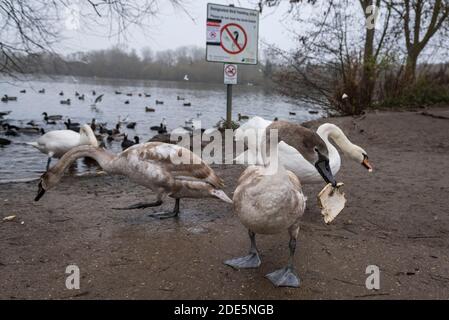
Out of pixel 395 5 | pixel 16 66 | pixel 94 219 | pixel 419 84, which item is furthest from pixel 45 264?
pixel 395 5

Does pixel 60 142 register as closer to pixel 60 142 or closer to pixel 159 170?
pixel 60 142

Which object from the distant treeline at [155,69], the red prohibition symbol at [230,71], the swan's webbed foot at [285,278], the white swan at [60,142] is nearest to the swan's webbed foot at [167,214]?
the swan's webbed foot at [285,278]

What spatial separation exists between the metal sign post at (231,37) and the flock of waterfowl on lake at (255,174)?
2785 mm

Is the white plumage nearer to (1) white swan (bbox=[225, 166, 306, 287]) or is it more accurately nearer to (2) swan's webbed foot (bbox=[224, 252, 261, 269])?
(2) swan's webbed foot (bbox=[224, 252, 261, 269])

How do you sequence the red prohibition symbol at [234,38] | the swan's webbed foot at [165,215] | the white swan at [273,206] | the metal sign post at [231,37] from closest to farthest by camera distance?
1. the white swan at [273,206]
2. the swan's webbed foot at [165,215]
3. the metal sign post at [231,37]
4. the red prohibition symbol at [234,38]

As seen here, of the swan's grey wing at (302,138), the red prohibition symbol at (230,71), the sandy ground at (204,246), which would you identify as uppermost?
the red prohibition symbol at (230,71)

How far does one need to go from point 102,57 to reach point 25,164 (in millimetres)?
62618

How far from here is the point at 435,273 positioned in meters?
3.57

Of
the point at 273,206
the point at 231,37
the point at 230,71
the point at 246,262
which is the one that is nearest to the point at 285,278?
the point at 246,262

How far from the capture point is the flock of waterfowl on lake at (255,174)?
3.17 metres

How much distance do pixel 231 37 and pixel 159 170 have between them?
639 centimetres

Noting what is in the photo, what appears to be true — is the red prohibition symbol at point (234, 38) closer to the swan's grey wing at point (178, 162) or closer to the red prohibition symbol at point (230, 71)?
the red prohibition symbol at point (230, 71)

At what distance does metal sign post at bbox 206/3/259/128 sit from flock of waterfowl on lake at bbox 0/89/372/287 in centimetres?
278
